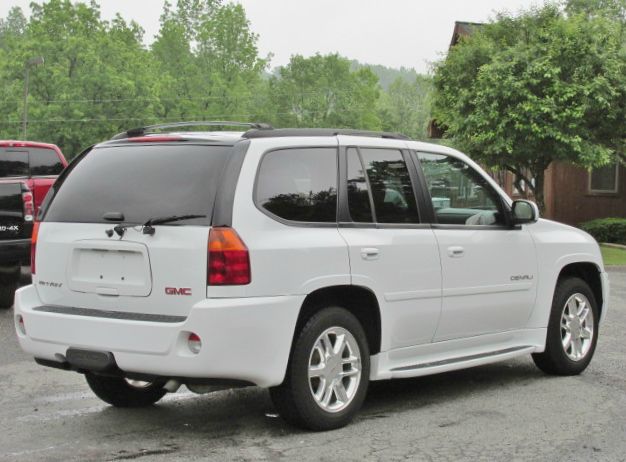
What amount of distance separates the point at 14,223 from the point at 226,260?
6560 millimetres

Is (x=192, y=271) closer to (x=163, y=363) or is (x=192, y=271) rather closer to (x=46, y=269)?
(x=163, y=363)

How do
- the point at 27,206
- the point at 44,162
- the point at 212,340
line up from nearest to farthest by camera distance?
1. the point at 212,340
2. the point at 27,206
3. the point at 44,162

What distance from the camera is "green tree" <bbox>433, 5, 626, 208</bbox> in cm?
2358

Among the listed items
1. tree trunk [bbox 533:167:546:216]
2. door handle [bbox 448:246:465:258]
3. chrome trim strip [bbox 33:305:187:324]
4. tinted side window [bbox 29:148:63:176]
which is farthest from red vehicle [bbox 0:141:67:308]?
tree trunk [bbox 533:167:546:216]

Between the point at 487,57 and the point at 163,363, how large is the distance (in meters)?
21.9

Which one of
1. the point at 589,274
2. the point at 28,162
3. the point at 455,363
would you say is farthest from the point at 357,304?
the point at 28,162

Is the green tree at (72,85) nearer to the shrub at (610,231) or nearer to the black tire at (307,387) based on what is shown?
the shrub at (610,231)

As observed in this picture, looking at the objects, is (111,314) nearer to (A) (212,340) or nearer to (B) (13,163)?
(A) (212,340)

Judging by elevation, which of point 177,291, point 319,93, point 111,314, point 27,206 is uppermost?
point 319,93

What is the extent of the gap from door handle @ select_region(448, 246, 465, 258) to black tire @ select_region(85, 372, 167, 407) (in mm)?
2119

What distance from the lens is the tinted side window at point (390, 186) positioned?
6.00 m

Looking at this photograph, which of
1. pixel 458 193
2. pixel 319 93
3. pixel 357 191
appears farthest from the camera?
pixel 319 93

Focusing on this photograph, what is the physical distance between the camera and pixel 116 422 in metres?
5.84

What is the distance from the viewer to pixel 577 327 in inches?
293
